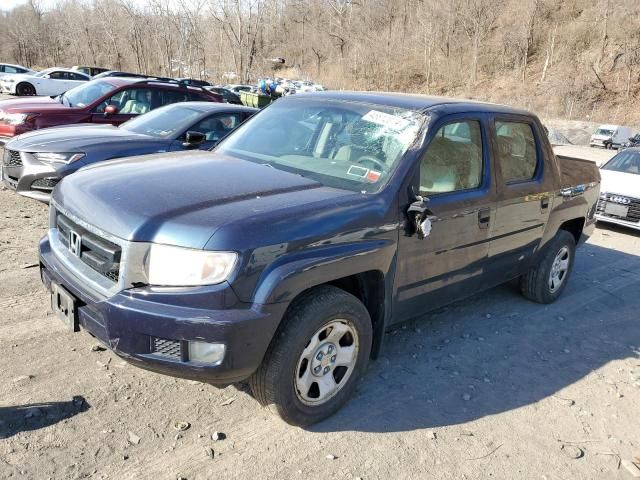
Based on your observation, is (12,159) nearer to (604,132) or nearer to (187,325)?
(187,325)

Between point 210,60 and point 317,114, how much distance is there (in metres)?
65.4

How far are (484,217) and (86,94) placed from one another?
777 centimetres

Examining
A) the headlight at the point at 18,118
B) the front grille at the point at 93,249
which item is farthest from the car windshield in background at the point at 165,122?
the front grille at the point at 93,249

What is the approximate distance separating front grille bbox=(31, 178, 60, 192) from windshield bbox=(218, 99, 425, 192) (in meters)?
2.90

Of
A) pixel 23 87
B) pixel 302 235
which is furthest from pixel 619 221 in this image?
pixel 23 87

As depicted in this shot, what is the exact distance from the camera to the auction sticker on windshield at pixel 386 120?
3667 millimetres

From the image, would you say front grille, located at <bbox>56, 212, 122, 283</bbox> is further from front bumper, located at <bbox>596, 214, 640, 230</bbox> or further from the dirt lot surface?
front bumper, located at <bbox>596, 214, 640, 230</bbox>

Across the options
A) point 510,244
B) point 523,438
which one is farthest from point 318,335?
point 510,244

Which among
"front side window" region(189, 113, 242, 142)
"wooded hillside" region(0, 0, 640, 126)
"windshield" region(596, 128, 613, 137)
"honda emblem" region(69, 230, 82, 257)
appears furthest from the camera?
"wooded hillside" region(0, 0, 640, 126)

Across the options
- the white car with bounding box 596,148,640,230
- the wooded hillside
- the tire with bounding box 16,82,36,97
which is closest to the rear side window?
the white car with bounding box 596,148,640,230

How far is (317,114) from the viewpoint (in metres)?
4.05

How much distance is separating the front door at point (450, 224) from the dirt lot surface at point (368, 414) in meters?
0.55

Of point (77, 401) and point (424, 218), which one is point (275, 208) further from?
point (77, 401)

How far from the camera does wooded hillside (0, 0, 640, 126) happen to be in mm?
43438
